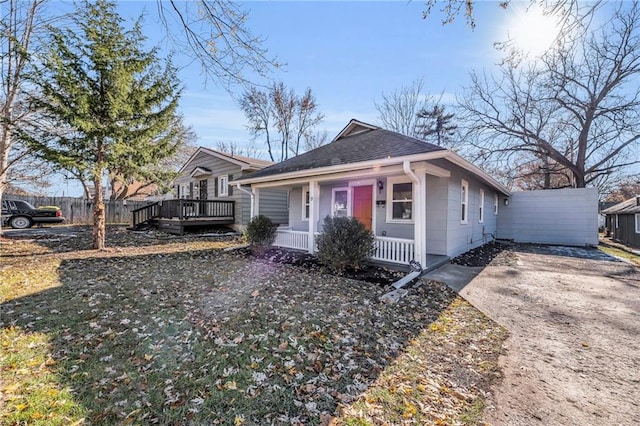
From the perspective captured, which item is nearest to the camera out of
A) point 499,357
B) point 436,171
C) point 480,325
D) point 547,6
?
point 499,357

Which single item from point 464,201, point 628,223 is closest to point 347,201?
point 464,201

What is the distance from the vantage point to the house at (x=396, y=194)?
6.58 metres

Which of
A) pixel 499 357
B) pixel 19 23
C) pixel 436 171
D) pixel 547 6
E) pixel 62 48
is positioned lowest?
pixel 499 357

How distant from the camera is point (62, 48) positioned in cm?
782

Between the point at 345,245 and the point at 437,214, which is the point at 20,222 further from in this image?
the point at 437,214

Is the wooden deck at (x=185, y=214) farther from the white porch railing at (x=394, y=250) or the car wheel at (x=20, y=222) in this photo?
the white porch railing at (x=394, y=250)

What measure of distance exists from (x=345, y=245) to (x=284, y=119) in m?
21.9

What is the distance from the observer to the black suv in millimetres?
15148

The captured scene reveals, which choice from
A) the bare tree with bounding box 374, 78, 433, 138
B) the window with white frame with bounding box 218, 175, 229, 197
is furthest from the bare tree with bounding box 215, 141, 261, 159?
the window with white frame with bounding box 218, 175, 229, 197

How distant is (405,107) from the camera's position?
22562 millimetres

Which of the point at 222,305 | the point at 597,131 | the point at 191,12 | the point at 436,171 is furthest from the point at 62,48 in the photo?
the point at 597,131

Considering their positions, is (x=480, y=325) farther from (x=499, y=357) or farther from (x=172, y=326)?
(x=172, y=326)

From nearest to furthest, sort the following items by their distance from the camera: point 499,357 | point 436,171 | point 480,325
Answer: point 499,357
point 480,325
point 436,171

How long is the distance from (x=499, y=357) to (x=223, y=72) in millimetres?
5312
